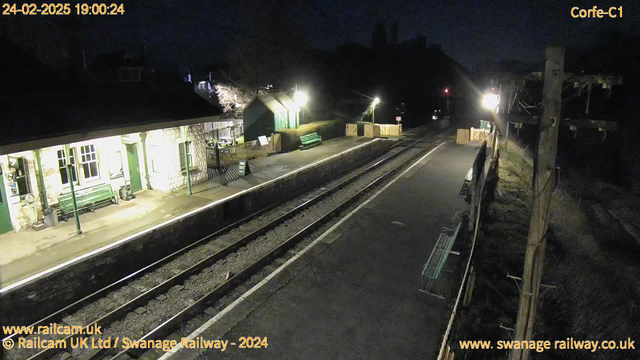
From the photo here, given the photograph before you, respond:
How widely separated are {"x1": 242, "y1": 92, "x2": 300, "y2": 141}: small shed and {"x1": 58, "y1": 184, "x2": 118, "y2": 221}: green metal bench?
14291 millimetres

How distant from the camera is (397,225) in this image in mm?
12875

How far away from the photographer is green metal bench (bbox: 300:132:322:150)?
26348 millimetres

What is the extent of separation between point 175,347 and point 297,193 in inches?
419

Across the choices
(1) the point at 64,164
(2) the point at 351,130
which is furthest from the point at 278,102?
(1) the point at 64,164

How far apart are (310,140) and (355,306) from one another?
1975 cm

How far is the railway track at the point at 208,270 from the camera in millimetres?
7641

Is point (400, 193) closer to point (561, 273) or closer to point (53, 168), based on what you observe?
point (561, 273)

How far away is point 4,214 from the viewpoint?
442 inches

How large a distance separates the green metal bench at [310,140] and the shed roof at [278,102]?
9.17 ft

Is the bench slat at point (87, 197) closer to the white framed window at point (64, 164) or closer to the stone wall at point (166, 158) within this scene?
the white framed window at point (64, 164)

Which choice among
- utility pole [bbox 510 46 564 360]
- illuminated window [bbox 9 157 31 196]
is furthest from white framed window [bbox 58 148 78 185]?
utility pole [bbox 510 46 564 360]

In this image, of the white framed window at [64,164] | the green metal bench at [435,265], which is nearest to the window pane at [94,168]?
the white framed window at [64,164]

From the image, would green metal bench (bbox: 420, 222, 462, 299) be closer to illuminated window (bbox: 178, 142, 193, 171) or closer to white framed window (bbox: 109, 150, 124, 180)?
illuminated window (bbox: 178, 142, 193, 171)

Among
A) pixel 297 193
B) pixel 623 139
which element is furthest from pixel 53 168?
pixel 623 139
